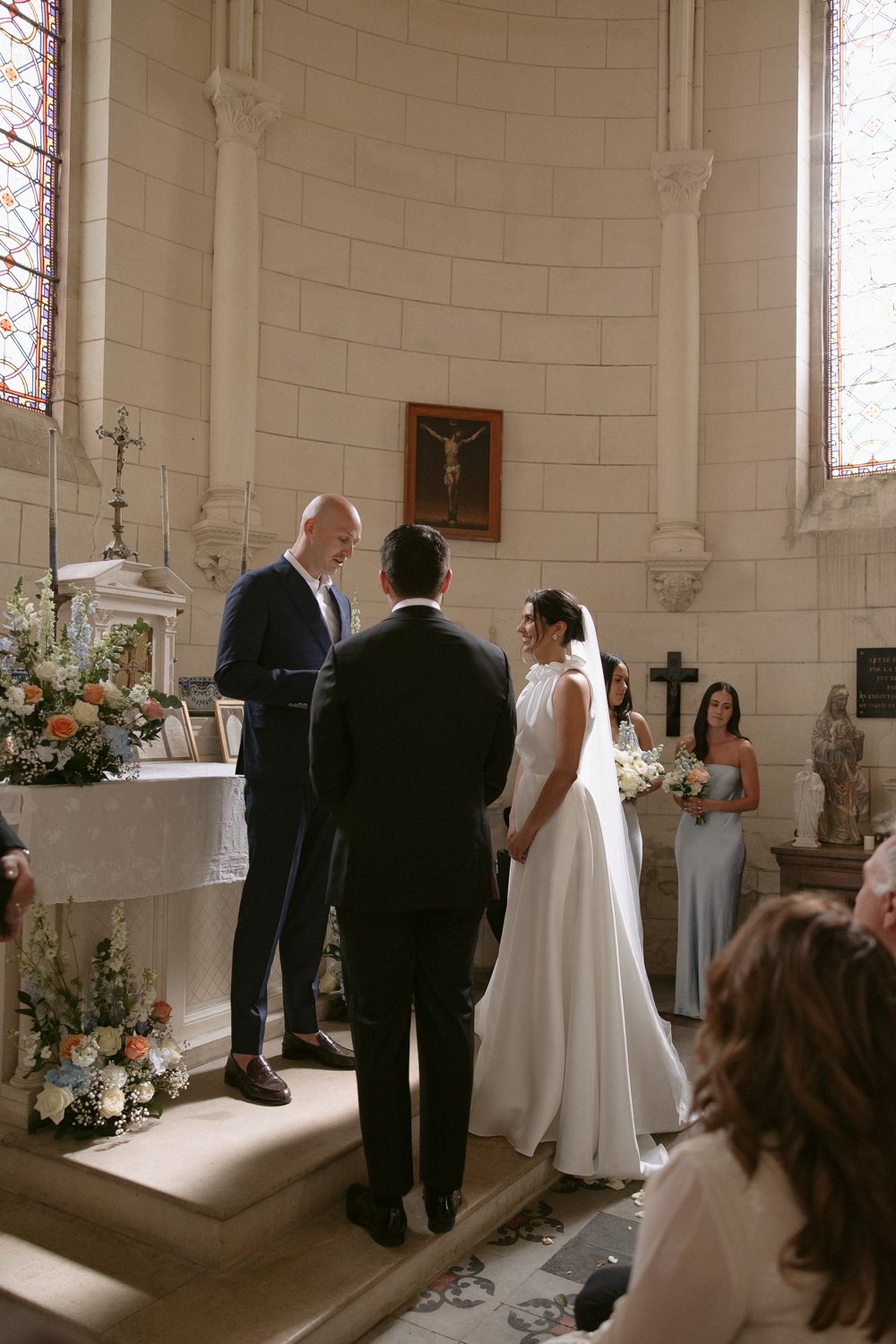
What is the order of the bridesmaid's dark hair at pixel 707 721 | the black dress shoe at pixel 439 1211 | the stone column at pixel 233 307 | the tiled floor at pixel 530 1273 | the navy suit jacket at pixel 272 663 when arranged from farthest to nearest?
the stone column at pixel 233 307, the bridesmaid's dark hair at pixel 707 721, the navy suit jacket at pixel 272 663, the black dress shoe at pixel 439 1211, the tiled floor at pixel 530 1273

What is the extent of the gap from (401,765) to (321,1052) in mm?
1515

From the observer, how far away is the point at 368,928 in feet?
9.14

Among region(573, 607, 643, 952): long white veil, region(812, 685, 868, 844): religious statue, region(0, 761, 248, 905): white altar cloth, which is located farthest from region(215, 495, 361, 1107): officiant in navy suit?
region(812, 685, 868, 844): religious statue

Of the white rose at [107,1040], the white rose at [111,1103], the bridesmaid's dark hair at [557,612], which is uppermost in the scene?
the bridesmaid's dark hair at [557,612]

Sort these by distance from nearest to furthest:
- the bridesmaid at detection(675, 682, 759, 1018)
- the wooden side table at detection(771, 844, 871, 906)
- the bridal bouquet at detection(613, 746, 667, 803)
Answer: the bridal bouquet at detection(613, 746, 667, 803) < the bridesmaid at detection(675, 682, 759, 1018) < the wooden side table at detection(771, 844, 871, 906)

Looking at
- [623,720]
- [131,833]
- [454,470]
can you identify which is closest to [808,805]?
[623,720]

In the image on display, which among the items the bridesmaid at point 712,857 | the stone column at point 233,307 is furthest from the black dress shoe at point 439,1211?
the stone column at point 233,307

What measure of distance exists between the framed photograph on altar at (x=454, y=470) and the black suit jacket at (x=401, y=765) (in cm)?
426

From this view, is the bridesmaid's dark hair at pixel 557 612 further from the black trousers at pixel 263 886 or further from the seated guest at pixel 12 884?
the seated guest at pixel 12 884

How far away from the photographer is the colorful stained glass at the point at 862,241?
717 centimetres

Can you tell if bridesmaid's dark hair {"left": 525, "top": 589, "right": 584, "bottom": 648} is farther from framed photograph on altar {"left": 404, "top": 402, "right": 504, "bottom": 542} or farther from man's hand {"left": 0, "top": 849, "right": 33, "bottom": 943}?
framed photograph on altar {"left": 404, "top": 402, "right": 504, "bottom": 542}

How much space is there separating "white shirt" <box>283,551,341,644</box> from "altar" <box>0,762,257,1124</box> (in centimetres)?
61

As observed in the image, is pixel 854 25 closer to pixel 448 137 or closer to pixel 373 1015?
pixel 448 137

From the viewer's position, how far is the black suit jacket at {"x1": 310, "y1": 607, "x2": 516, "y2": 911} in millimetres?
2771
